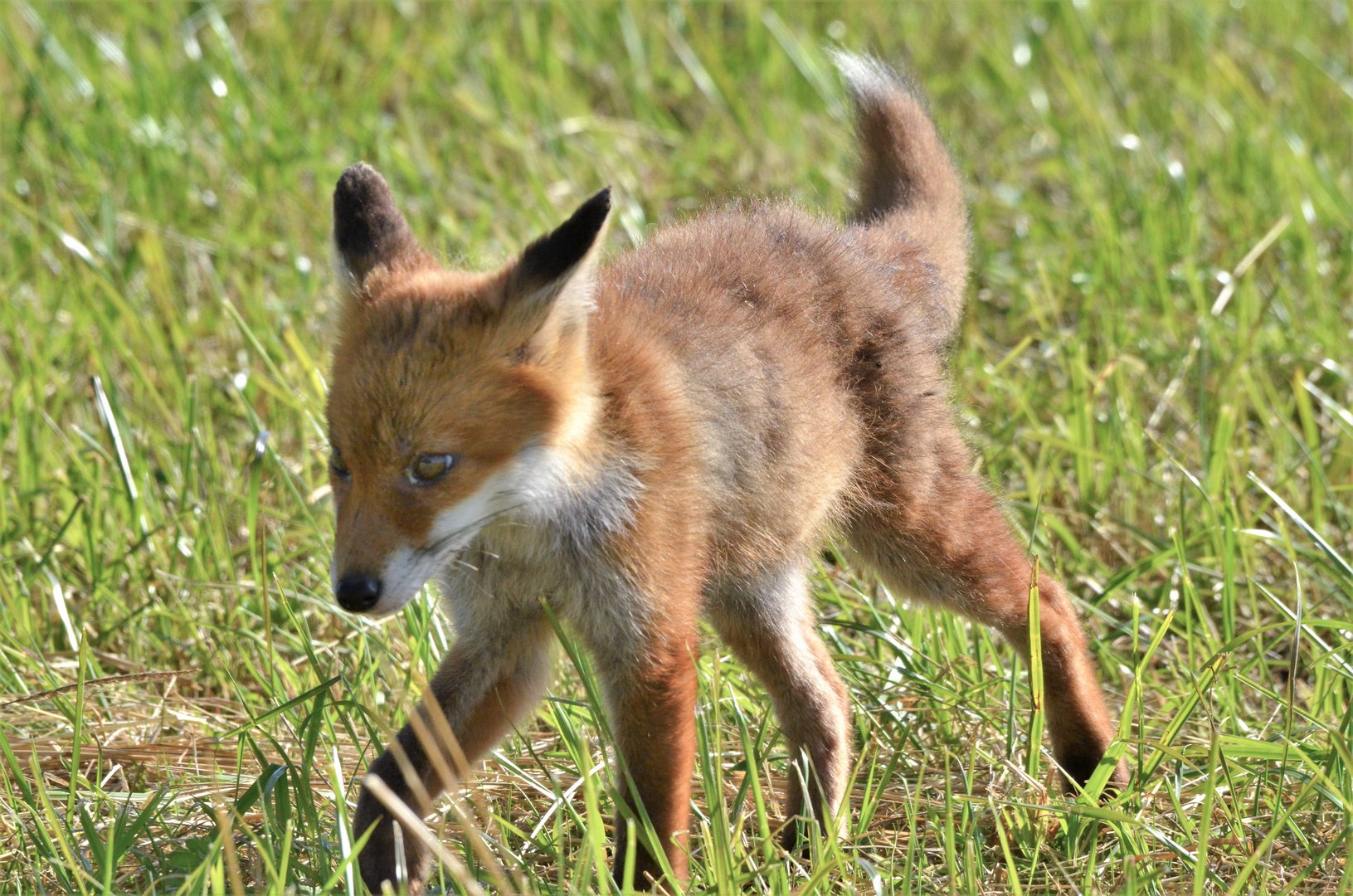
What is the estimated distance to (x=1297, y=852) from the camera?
3.71m

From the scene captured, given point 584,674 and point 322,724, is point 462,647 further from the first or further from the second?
point 322,724

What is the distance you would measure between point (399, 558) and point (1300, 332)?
437 centimetres

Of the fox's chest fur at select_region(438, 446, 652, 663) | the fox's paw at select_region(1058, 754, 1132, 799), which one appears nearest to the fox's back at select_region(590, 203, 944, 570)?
the fox's chest fur at select_region(438, 446, 652, 663)

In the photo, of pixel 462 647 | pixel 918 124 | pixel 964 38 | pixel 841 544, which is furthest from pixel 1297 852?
pixel 964 38

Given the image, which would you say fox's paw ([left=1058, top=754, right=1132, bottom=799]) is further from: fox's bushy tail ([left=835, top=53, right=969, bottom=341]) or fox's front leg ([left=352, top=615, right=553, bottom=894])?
fox's front leg ([left=352, top=615, right=553, bottom=894])

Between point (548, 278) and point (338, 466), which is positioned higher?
point (548, 278)

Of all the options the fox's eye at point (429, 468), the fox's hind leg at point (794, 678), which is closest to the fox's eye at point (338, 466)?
the fox's eye at point (429, 468)

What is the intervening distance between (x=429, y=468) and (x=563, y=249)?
1.88 ft

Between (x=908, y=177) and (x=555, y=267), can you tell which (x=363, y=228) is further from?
(x=908, y=177)

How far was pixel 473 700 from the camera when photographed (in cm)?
385

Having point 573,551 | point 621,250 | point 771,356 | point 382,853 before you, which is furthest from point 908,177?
point 382,853

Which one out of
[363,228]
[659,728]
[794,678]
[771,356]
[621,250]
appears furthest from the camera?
[621,250]

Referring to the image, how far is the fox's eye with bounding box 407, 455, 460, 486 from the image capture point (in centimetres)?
325

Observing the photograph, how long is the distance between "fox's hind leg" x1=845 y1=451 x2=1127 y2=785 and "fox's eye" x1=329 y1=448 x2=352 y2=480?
5.27ft
